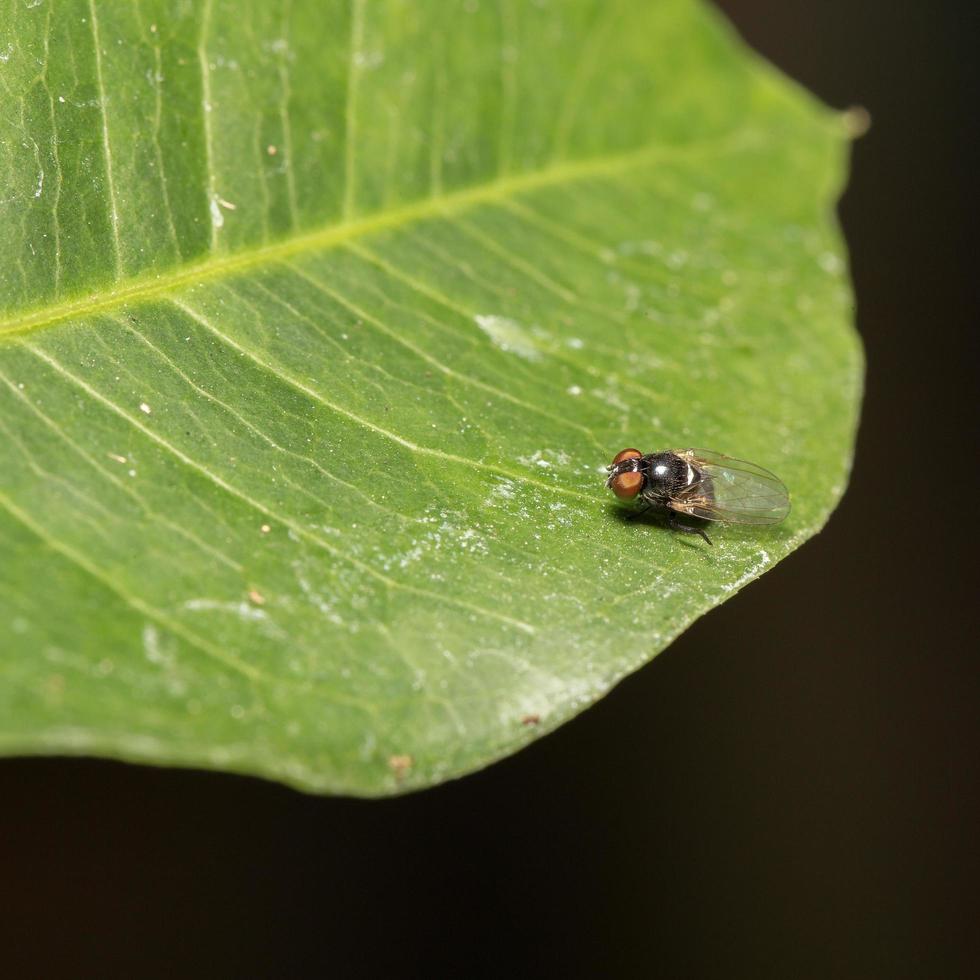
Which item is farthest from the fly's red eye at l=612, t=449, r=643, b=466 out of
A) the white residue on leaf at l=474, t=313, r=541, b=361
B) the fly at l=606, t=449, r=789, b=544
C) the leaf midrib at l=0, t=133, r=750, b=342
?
the leaf midrib at l=0, t=133, r=750, b=342

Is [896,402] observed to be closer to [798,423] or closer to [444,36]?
[798,423]

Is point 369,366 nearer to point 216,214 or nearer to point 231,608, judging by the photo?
point 216,214

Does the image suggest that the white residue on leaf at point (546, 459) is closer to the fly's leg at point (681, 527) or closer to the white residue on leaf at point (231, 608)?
the fly's leg at point (681, 527)

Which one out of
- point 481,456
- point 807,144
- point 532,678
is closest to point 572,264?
point 481,456

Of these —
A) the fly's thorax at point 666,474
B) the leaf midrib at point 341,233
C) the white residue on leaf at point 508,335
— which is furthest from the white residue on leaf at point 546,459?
the leaf midrib at point 341,233

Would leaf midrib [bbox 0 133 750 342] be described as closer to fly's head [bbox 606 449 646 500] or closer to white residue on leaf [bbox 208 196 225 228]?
white residue on leaf [bbox 208 196 225 228]

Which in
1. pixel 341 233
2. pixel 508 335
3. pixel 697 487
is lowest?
pixel 697 487

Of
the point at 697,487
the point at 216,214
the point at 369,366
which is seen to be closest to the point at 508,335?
the point at 369,366
